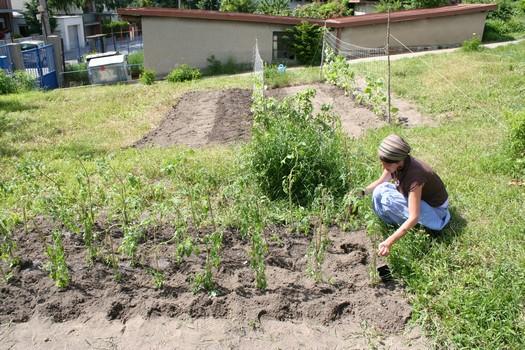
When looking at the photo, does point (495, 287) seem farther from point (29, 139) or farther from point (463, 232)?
point (29, 139)

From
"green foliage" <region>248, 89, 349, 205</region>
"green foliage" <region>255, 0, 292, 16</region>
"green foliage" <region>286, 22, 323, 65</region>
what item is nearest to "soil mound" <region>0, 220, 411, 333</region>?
"green foliage" <region>248, 89, 349, 205</region>

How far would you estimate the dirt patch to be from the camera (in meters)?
7.91

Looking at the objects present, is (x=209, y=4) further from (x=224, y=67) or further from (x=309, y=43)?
(x=309, y=43)

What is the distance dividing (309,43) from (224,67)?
2952mm

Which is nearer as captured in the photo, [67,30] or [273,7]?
[273,7]

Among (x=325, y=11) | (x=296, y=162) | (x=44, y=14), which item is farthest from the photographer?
(x=325, y=11)

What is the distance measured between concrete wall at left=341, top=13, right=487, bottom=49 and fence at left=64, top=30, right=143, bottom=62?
868 inches

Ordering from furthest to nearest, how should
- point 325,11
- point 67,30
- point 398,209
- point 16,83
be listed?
1. point 67,30
2. point 325,11
3. point 16,83
4. point 398,209

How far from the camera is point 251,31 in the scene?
55.5ft

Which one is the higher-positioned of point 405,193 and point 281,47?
point 405,193

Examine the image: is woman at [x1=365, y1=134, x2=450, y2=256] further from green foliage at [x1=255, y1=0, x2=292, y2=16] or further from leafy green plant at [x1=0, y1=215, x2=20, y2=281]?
green foliage at [x1=255, y1=0, x2=292, y2=16]

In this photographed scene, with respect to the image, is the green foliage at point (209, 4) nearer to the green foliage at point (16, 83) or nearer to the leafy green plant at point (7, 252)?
the green foliage at point (16, 83)

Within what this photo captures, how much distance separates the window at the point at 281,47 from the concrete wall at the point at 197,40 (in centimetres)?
19

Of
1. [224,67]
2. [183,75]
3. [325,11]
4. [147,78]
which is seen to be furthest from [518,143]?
[325,11]
